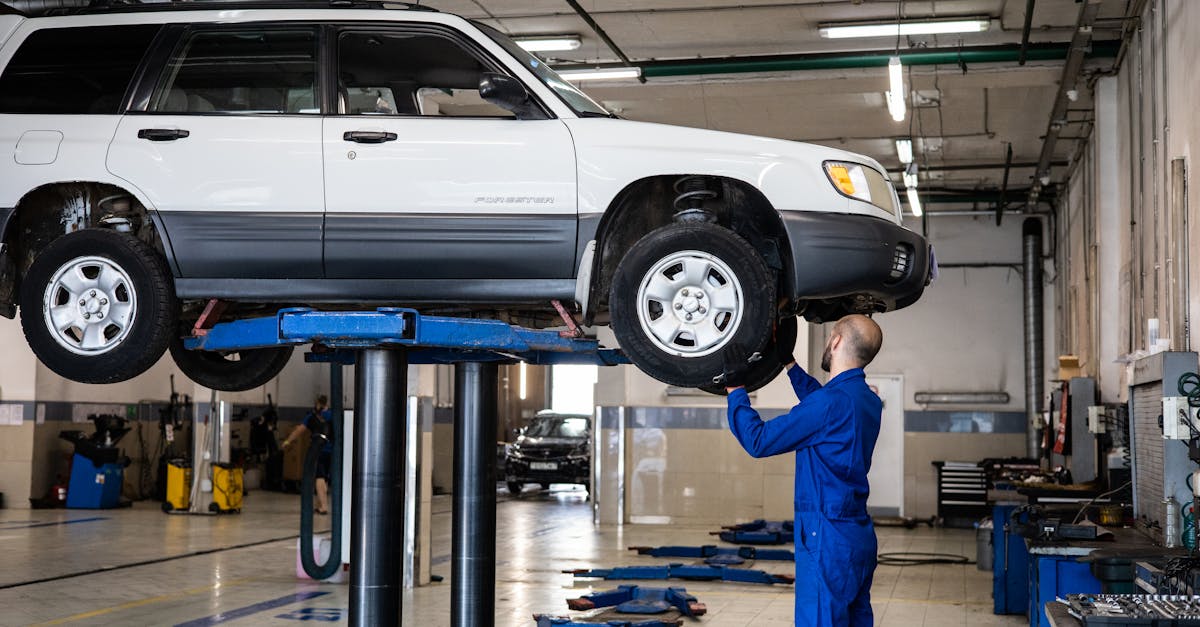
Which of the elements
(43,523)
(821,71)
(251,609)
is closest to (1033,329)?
(821,71)

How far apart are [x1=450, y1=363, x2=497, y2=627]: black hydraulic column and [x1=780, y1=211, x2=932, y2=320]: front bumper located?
4.66ft

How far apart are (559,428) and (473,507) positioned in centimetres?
1500

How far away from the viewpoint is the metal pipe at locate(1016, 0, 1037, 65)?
9.80m

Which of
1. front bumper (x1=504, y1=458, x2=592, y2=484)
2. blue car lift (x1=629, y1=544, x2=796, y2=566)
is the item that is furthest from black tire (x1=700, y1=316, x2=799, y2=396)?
front bumper (x1=504, y1=458, x2=592, y2=484)

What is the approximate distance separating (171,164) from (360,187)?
25.7 inches

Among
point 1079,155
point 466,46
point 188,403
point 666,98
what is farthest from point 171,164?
point 188,403

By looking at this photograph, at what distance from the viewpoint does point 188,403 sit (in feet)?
59.9

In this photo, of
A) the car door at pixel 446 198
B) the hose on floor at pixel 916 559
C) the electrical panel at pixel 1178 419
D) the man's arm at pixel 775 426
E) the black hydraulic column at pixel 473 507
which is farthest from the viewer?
the hose on floor at pixel 916 559

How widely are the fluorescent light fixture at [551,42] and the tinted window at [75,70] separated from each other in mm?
7661

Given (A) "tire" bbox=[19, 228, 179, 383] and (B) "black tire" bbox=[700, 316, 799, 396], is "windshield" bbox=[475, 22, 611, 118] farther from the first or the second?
(A) "tire" bbox=[19, 228, 179, 383]

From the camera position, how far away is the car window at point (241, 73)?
420cm

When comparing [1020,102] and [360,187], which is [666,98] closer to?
[1020,102]

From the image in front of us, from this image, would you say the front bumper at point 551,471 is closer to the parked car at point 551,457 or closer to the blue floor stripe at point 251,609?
the parked car at point 551,457

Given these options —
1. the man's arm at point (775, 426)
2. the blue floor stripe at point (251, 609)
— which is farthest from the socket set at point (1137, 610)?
the blue floor stripe at point (251, 609)
